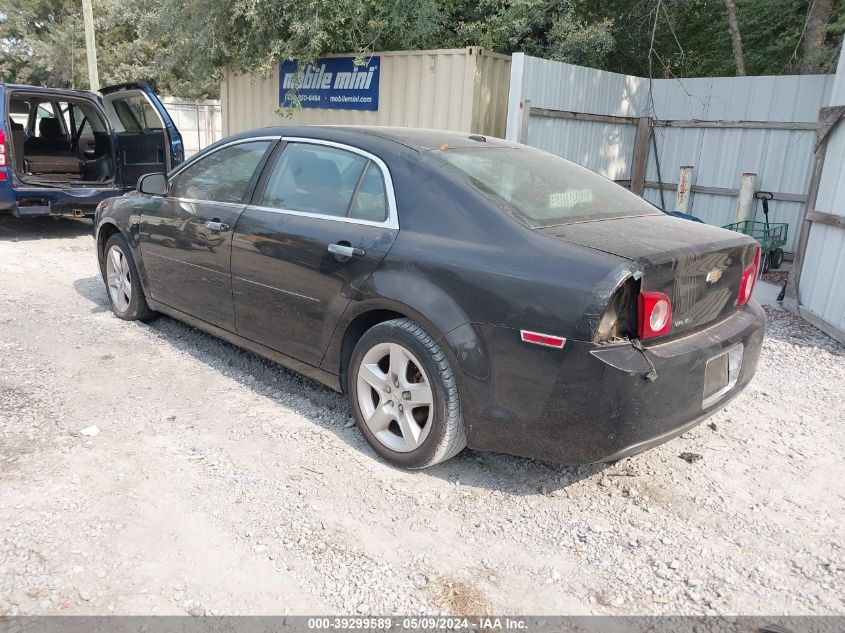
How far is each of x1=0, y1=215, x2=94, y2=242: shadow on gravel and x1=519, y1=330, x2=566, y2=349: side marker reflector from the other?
8.88 metres

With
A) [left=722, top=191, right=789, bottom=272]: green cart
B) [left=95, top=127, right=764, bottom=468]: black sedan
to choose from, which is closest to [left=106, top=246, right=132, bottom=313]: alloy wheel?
[left=95, top=127, right=764, bottom=468]: black sedan

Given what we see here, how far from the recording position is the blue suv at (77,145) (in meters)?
8.73

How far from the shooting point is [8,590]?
246 cm

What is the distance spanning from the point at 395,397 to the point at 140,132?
7807 mm

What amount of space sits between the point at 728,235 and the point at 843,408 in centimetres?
186

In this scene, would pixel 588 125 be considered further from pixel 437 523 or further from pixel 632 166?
pixel 437 523

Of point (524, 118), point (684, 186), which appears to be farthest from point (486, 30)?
point (524, 118)

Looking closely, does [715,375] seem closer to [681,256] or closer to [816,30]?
[681,256]

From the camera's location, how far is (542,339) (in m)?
2.78

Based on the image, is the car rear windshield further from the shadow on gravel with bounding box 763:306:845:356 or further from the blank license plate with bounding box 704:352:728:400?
the shadow on gravel with bounding box 763:306:845:356

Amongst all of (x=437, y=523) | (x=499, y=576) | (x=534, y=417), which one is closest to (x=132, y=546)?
(x=437, y=523)

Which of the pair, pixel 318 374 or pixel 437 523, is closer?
pixel 437 523

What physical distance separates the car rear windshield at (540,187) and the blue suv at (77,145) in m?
6.46

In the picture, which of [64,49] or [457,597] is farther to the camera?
[64,49]
